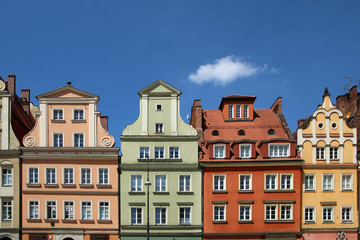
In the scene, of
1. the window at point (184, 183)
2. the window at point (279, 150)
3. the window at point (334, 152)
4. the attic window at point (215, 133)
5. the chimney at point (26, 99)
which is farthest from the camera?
the chimney at point (26, 99)

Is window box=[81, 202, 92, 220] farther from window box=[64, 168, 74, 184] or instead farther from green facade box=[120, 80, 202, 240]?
green facade box=[120, 80, 202, 240]

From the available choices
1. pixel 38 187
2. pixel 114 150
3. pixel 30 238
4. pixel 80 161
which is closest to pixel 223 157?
pixel 114 150

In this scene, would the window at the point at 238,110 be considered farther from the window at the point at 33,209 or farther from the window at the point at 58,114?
the window at the point at 33,209

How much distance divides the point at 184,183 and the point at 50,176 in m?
13.5

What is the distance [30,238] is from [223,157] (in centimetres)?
2075

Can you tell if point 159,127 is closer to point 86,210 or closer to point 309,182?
point 86,210

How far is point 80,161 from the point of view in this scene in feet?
99.7

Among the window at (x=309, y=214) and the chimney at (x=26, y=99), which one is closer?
the window at (x=309, y=214)

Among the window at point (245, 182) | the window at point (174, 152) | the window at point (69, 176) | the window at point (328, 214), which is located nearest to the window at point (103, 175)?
the window at point (69, 176)

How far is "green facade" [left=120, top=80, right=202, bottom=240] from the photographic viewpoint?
30.1m

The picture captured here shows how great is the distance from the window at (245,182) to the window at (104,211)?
44.4ft

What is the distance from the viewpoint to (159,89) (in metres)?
31.5

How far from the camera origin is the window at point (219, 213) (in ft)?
99.6

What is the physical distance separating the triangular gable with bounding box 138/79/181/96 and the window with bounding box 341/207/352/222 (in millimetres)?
20393
